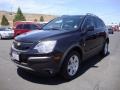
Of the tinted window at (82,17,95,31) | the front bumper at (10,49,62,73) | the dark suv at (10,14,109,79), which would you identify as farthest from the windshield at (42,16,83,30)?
the front bumper at (10,49,62,73)

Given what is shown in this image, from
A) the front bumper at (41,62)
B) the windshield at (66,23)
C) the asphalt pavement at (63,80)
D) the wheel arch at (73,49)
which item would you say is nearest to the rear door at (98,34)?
the asphalt pavement at (63,80)

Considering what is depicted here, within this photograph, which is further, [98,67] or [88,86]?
[98,67]

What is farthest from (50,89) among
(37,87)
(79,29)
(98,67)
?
(98,67)

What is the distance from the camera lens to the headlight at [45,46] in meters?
4.90

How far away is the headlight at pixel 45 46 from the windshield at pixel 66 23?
1.35 meters

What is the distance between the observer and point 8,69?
6582 mm

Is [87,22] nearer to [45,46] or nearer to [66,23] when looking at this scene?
[66,23]

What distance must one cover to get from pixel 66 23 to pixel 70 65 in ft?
5.05

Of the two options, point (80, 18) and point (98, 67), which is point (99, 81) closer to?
point (98, 67)

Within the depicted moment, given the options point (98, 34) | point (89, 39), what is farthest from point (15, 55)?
point (98, 34)

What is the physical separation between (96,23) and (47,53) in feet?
11.5

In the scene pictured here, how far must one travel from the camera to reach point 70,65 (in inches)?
221

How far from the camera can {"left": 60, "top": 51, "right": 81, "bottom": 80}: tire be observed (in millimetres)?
5340

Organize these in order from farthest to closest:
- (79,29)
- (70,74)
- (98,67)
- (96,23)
A: (96,23) → (98,67) → (79,29) → (70,74)
